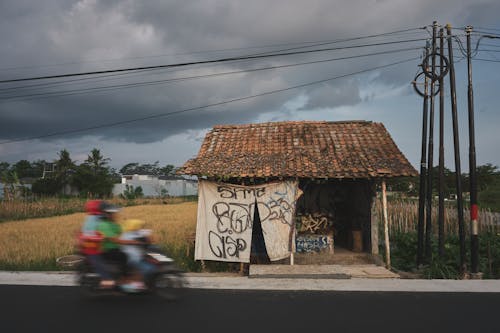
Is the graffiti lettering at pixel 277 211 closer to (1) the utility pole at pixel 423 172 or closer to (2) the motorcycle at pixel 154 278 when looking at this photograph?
(2) the motorcycle at pixel 154 278

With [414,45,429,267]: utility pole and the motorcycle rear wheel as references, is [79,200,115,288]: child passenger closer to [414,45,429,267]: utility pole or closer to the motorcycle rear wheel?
the motorcycle rear wheel

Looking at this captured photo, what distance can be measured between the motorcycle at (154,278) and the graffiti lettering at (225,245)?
327 centimetres

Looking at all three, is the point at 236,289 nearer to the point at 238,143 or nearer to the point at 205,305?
the point at 205,305

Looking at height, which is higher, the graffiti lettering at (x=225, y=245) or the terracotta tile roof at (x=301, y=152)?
the terracotta tile roof at (x=301, y=152)

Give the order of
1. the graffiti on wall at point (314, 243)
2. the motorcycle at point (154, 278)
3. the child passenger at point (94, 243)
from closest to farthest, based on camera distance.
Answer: the motorcycle at point (154, 278) < the child passenger at point (94, 243) < the graffiti on wall at point (314, 243)

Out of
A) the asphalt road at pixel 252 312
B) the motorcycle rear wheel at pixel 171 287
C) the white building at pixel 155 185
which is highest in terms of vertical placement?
the white building at pixel 155 185

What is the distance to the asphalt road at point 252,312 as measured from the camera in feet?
16.4

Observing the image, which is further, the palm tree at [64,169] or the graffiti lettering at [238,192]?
the palm tree at [64,169]

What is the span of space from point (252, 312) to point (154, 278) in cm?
197

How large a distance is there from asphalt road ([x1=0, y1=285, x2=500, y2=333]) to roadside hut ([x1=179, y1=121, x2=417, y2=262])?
2.74 meters

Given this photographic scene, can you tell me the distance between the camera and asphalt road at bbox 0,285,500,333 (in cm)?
501

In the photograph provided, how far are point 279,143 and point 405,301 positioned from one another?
654 cm

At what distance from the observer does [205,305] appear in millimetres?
6070

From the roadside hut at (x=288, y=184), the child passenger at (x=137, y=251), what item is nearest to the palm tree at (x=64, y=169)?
the roadside hut at (x=288, y=184)
